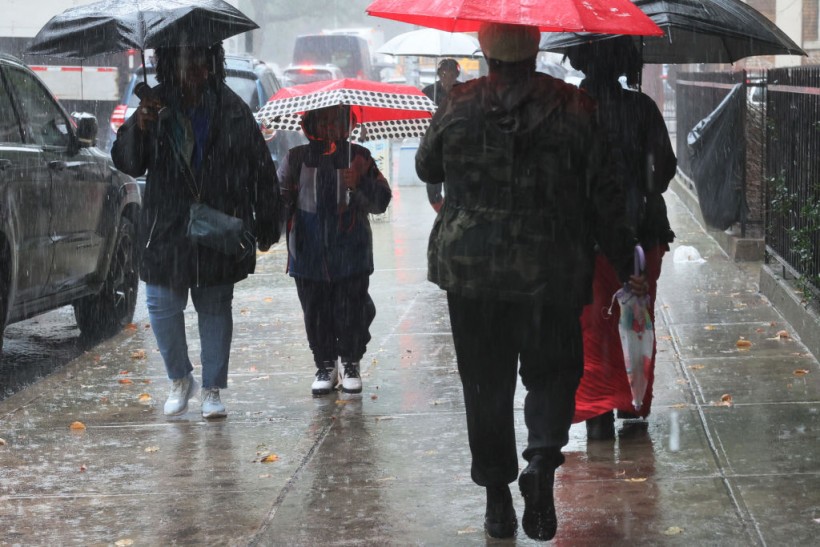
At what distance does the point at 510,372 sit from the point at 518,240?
1.73ft

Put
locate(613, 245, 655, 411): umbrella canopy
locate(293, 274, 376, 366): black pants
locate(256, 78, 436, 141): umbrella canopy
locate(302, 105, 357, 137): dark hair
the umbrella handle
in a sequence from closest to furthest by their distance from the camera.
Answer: the umbrella handle
locate(613, 245, 655, 411): umbrella canopy
locate(256, 78, 436, 141): umbrella canopy
locate(302, 105, 357, 137): dark hair
locate(293, 274, 376, 366): black pants

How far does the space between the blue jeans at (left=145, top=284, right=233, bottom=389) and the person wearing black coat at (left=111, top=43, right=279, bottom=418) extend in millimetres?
25

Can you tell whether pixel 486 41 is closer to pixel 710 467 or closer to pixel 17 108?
pixel 710 467

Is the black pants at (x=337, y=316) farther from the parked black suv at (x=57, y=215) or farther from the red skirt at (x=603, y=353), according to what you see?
the parked black suv at (x=57, y=215)

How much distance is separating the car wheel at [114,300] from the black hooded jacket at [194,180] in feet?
10.1

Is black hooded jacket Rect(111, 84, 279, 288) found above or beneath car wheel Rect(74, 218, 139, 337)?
above

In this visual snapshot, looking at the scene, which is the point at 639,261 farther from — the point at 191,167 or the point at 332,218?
the point at 191,167

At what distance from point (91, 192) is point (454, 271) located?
16.6 feet

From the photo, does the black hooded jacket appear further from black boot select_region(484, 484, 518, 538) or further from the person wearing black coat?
black boot select_region(484, 484, 518, 538)

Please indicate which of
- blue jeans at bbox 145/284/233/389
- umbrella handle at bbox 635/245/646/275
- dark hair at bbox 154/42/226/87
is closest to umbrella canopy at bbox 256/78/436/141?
dark hair at bbox 154/42/226/87

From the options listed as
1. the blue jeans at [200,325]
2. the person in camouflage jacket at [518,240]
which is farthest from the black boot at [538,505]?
the blue jeans at [200,325]

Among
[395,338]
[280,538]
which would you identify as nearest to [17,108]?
[395,338]

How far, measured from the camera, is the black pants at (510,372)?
4.53 m

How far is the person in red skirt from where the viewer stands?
5598mm
